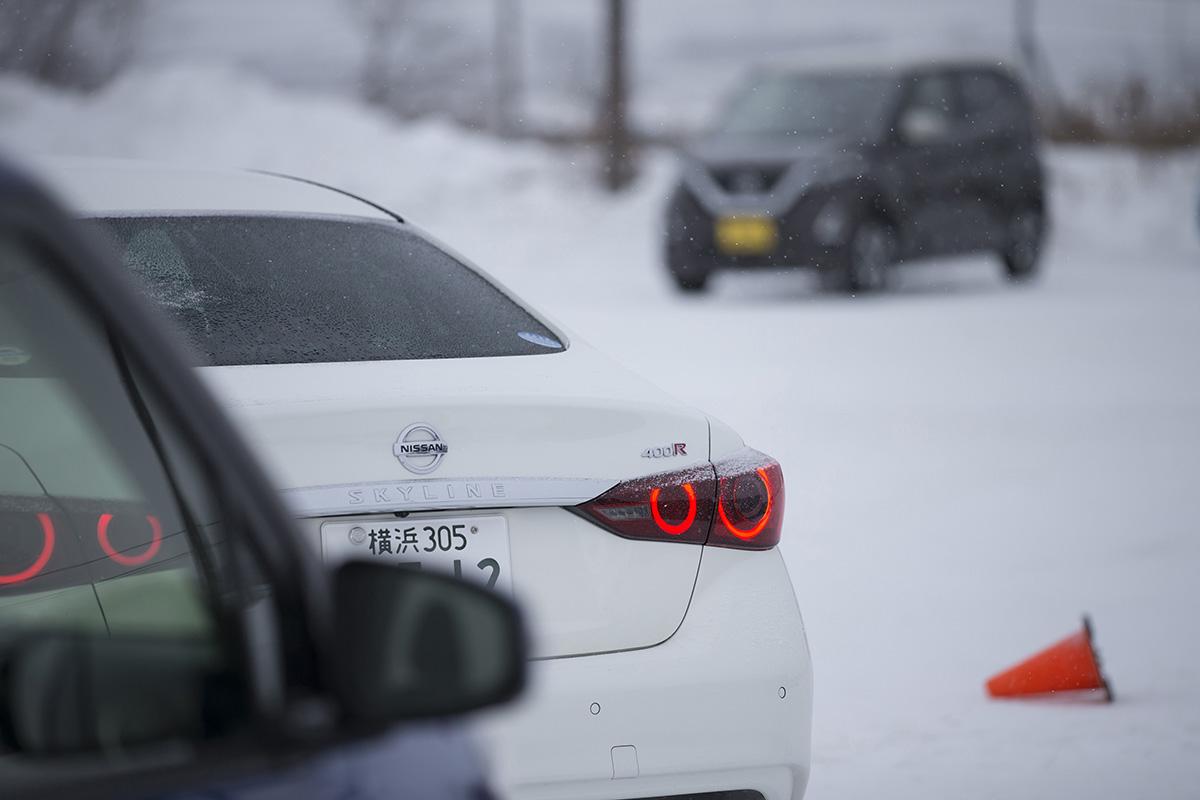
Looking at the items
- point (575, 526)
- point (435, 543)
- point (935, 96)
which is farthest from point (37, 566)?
point (935, 96)

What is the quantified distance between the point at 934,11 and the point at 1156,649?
141807 mm

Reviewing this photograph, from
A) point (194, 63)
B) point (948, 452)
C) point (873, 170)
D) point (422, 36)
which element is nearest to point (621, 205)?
point (873, 170)

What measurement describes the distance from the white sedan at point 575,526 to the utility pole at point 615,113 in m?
20.6

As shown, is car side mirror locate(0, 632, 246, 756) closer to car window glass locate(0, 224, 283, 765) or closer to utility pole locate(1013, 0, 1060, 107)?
car window glass locate(0, 224, 283, 765)

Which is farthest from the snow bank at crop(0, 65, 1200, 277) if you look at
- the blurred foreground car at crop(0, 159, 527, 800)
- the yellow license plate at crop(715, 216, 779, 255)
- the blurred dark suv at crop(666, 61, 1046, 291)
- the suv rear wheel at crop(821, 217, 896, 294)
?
the blurred foreground car at crop(0, 159, 527, 800)

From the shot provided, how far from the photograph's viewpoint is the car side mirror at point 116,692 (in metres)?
1.43

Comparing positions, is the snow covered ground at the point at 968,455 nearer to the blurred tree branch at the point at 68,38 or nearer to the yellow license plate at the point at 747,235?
the yellow license plate at the point at 747,235

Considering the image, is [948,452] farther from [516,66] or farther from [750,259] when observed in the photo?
[516,66]

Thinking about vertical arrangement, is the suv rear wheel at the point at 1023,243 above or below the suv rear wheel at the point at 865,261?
above

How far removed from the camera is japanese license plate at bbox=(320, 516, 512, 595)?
263 cm

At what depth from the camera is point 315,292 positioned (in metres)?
3.37

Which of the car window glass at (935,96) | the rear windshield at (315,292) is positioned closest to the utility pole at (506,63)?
the car window glass at (935,96)

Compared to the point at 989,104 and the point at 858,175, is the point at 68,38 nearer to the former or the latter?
the point at 989,104

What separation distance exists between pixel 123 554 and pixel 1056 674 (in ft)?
10.1
